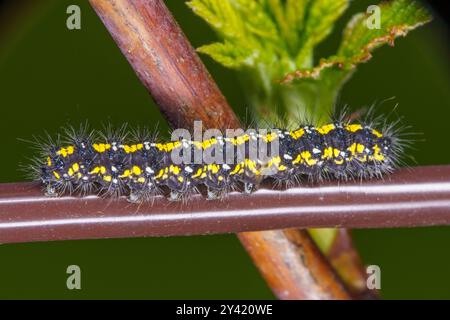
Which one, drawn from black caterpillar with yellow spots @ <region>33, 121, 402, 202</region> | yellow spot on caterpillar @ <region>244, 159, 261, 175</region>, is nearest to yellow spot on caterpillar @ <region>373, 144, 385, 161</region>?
black caterpillar with yellow spots @ <region>33, 121, 402, 202</region>

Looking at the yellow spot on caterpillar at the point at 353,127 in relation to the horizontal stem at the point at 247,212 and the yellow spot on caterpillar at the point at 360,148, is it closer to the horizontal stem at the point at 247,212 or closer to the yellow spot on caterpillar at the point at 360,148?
the yellow spot on caterpillar at the point at 360,148

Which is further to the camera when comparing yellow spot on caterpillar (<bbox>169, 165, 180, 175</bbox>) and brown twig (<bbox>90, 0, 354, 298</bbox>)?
yellow spot on caterpillar (<bbox>169, 165, 180, 175</bbox>)

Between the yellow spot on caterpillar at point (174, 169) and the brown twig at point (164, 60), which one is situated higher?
the brown twig at point (164, 60)

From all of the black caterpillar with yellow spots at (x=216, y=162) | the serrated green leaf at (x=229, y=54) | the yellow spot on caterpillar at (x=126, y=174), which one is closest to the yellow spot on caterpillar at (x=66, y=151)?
the black caterpillar with yellow spots at (x=216, y=162)

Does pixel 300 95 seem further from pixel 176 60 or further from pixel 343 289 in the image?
pixel 343 289

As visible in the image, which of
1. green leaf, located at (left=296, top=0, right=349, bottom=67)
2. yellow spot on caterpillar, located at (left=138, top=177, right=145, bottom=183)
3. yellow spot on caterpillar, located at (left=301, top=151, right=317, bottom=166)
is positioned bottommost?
yellow spot on caterpillar, located at (left=138, top=177, right=145, bottom=183)

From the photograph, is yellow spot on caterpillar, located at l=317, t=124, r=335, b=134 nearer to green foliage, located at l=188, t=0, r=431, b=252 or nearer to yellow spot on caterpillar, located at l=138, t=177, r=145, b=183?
green foliage, located at l=188, t=0, r=431, b=252

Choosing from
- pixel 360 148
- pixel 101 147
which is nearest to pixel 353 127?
pixel 360 148
